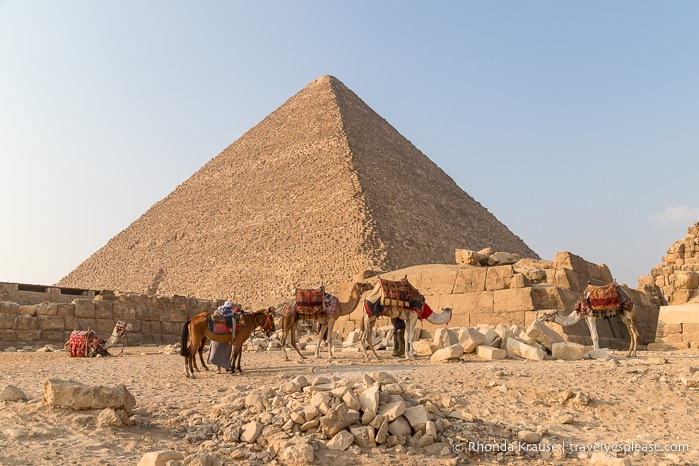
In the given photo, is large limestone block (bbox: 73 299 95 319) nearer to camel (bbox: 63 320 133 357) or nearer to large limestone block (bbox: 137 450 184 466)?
camel (bbox: 63 320 133 357)

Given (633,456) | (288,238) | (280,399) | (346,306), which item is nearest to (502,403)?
(633,456)

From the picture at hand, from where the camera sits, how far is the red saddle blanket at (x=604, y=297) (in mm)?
8570

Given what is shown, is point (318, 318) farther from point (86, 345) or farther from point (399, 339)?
point (86, 345)

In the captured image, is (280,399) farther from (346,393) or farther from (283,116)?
(283,116)

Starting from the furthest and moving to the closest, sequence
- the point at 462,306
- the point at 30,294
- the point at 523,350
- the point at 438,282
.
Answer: the point at 30,294, the point at 438,282, the point at 462,306, the point at 523,350

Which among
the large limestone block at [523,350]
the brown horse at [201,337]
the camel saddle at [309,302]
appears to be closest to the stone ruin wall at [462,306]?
the large limestone block at [523,350]

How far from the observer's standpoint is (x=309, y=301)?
8.64 metres

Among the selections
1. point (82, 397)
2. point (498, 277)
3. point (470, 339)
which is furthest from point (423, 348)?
point (82, 397)

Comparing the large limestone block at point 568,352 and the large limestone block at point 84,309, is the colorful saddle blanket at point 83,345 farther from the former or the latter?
the large limestone block at point 568,352

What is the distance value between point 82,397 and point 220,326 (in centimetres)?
264

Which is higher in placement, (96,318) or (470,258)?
(470,258)

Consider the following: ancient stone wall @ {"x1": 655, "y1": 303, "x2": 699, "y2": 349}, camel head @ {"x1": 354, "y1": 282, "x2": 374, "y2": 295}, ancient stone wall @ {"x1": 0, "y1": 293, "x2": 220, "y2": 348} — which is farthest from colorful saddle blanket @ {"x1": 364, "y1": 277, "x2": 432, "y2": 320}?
ancient stone wall @ {"x1": 0, "y1": 293, "x2": 220, "y2": 348}

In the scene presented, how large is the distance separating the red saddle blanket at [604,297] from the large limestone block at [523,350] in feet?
4.26

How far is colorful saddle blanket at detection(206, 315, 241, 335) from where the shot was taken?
7039 mm
